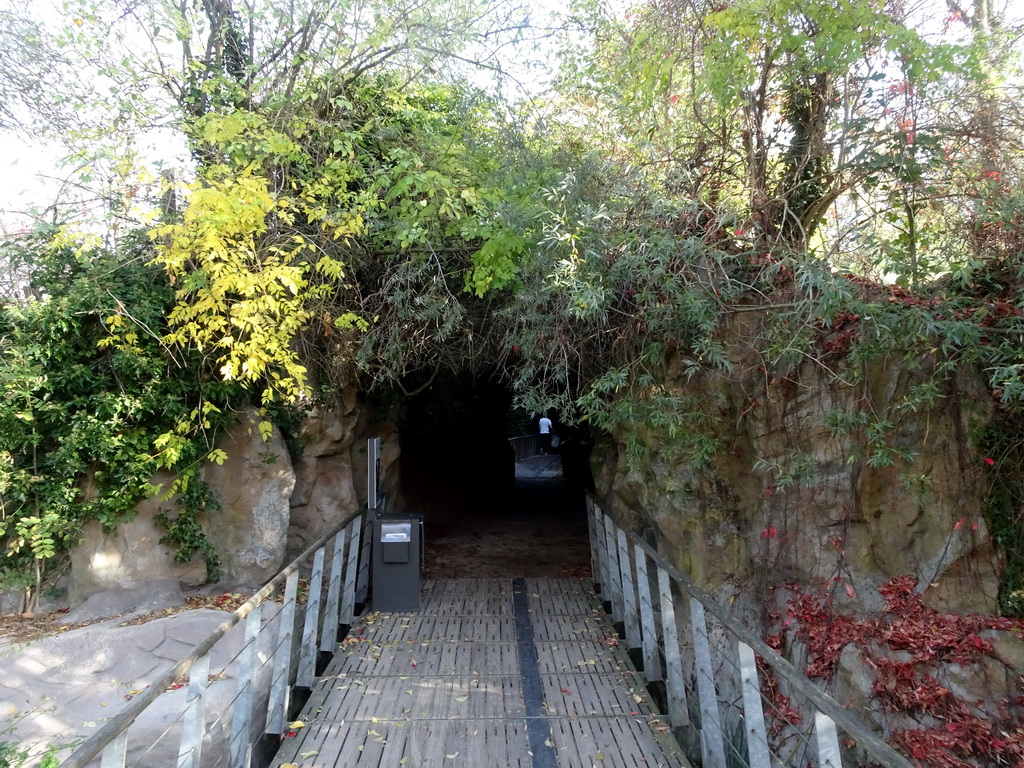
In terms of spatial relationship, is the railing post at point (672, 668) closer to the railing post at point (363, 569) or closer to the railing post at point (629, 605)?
the railing post at point (629, 605)

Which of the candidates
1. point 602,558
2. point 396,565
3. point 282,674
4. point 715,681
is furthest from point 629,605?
point 282,674

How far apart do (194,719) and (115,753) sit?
0.65m

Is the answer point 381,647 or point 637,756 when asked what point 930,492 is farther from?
point 381,647

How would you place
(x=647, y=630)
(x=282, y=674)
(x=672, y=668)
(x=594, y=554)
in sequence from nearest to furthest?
(x=282, y=674) < (x=672, y=668) < (x=647, y=630) < (x=594, y=554)

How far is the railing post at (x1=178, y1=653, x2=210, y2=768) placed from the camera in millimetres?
2734

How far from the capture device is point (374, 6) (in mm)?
5891

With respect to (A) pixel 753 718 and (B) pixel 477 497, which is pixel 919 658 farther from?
(B) pixel 477 497

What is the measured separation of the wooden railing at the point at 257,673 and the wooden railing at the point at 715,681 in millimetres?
2263

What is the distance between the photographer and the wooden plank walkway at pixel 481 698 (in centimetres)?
361

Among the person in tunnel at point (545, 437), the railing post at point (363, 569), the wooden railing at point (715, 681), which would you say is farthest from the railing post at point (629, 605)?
the person in tunnel at point (545, 437)

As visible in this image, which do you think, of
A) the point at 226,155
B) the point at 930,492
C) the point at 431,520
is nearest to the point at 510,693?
the point at 930,492

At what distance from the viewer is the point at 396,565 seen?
6.17m

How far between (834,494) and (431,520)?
7.53m

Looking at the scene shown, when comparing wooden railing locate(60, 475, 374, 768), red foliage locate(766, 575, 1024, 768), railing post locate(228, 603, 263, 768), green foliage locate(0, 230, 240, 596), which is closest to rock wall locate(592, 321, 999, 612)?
red foliage locate(766, 575, 1024, 768)
